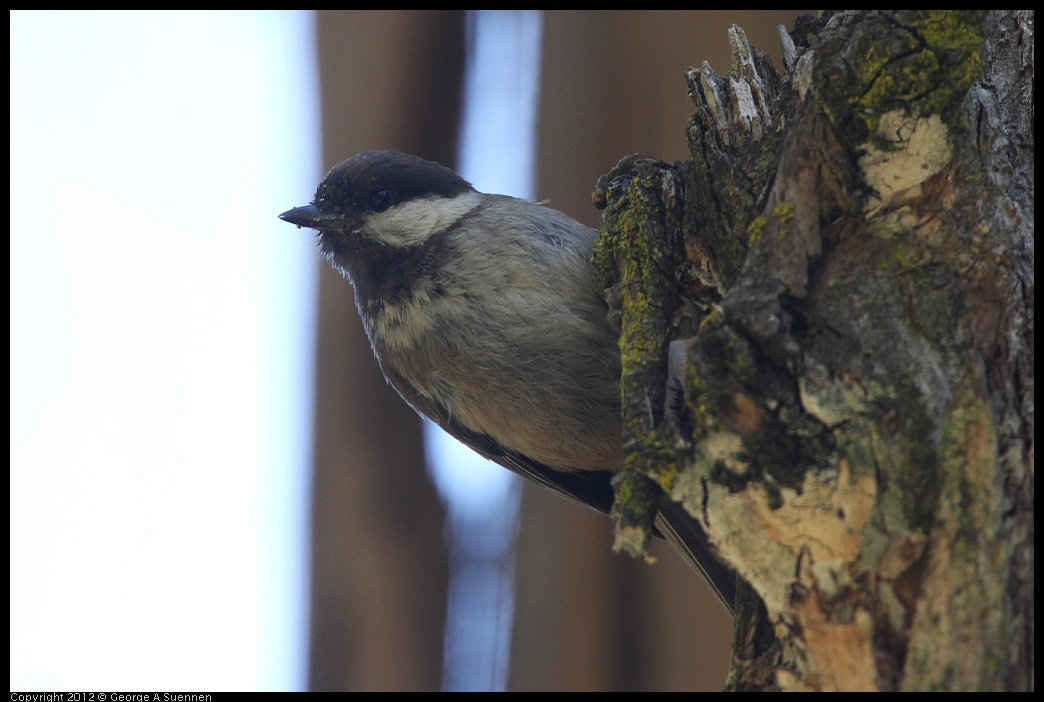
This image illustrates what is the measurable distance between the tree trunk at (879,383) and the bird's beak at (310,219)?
102cm

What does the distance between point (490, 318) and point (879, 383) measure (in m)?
0.93

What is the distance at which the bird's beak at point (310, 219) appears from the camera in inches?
78.9

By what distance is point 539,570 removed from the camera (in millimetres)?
2334

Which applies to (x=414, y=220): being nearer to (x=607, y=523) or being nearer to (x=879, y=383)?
(x=607, y=523)

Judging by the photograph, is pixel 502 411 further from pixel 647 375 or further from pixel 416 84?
pixel 416 84

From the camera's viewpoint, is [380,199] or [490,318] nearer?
[490,318]

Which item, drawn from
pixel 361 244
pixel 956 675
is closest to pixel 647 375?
pixel 956 675

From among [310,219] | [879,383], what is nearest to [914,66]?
[879,383]

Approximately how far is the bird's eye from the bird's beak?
92 millimetres

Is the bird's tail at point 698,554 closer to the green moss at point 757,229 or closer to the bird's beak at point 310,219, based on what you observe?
the green moss at point 757,229

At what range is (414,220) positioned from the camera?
1.98 metres

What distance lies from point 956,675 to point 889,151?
2.01 ft

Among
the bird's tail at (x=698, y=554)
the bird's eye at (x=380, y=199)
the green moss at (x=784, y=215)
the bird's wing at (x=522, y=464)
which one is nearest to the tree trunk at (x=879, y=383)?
the green moss at (x=784, y=215)

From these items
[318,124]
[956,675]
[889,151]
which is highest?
[318,124]
